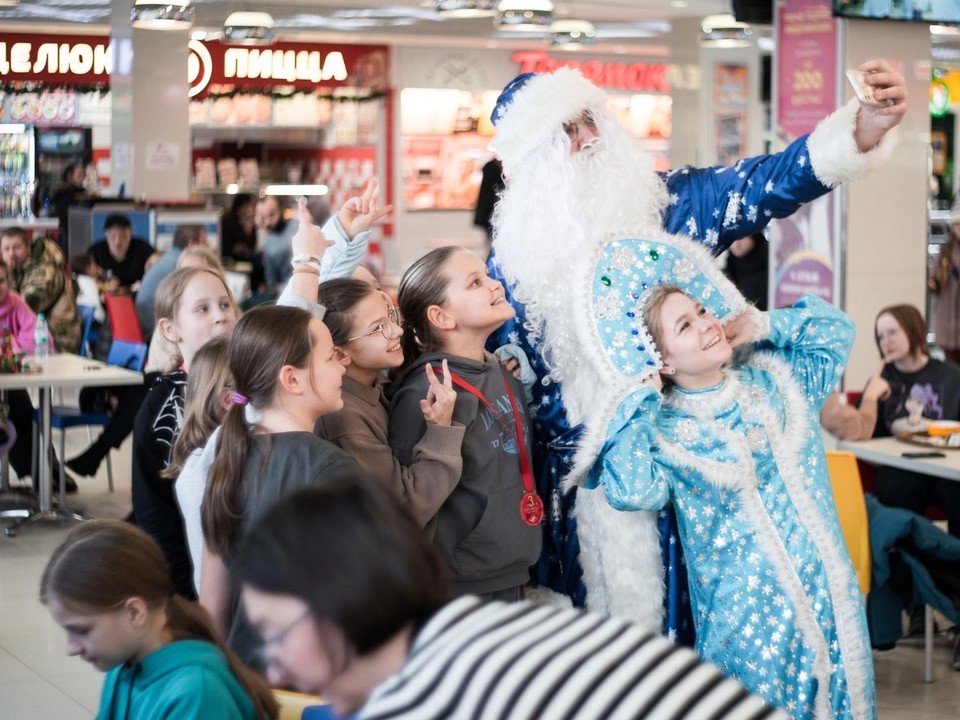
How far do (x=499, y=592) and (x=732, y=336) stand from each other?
709mm

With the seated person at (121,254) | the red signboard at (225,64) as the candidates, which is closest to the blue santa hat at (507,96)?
the seated person at (121,254)

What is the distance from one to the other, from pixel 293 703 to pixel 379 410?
69 cm

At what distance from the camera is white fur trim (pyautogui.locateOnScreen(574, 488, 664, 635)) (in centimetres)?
281

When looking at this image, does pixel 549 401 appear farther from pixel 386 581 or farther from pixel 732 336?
pixel 386 581

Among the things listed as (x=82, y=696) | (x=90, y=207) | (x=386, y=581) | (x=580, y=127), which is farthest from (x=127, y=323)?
(x=386, y=581)

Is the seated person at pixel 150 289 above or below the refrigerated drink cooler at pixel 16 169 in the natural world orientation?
below

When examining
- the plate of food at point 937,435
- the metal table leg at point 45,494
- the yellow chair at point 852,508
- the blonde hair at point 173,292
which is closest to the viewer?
the blonde hair at point 173,292

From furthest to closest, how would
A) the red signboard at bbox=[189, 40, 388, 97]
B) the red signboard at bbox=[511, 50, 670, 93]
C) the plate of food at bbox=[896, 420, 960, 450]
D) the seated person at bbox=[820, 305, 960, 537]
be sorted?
the red signboard at bbox=[511, 50, 670, 93] → the red signboard at bbox=[189, 40, 388, 97] → the seated person at bbox=[820, 305, 960, 537] → the plate of food at bbox=[896, 420, 960, 450]

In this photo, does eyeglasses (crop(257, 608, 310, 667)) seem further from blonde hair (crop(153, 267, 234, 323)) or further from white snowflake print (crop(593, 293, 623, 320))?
blonde hair (crop(153, 267, 234, 323))

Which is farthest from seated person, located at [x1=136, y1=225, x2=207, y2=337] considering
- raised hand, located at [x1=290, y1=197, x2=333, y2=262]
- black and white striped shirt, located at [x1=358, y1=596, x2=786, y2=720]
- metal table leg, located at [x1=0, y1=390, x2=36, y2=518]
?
black and white striped shirt, located at [x1=358, y1=596, x2=786, y2=720]

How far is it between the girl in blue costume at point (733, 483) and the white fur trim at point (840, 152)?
1.16ft

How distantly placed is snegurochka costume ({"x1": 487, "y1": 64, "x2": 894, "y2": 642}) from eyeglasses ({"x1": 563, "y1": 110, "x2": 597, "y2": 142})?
22 mm

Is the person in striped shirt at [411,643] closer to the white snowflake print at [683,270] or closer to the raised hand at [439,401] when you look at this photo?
the raised hand at [439,401]

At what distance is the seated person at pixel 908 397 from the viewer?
522 cm
